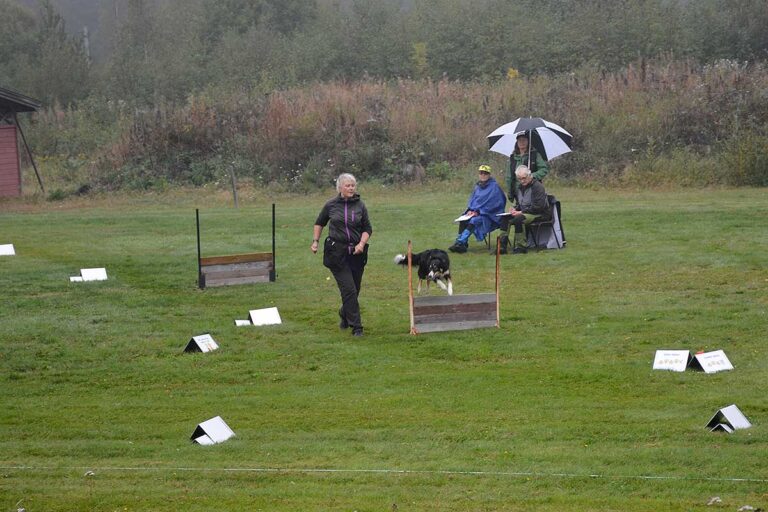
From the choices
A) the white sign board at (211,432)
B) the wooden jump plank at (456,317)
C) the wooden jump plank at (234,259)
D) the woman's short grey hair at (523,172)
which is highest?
the woman's short grey hair at (523,172)

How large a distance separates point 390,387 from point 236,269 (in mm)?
6932

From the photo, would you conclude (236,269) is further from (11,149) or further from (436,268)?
(11,149)

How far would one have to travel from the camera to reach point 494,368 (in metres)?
12.7

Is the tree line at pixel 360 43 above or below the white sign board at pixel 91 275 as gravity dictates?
above

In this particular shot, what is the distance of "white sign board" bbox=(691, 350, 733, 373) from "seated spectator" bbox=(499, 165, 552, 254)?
869 cm

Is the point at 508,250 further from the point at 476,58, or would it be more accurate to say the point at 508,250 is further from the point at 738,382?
the point at 476,58

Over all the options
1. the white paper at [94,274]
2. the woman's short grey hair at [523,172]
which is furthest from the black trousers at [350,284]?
the woman's short grey hair at [523,172]

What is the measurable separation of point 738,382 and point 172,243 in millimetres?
14935

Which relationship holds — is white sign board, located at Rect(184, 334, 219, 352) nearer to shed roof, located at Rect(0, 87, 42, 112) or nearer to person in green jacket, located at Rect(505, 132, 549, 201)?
person in green jacket, located at Rect(505, 132, 549, 201)

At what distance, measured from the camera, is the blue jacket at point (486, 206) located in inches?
837

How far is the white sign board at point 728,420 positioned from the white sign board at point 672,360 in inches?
82.7

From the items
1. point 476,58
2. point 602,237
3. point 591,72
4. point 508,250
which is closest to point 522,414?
point 508,250

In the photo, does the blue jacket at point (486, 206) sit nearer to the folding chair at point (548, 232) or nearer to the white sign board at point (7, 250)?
the folding chair at point (548, 232)

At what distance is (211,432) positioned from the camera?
10.2 m
